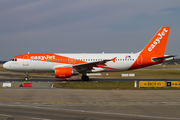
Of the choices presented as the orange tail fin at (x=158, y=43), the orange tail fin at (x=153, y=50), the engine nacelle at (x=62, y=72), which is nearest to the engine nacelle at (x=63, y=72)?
the engine nacelle at (x=62, y=72)

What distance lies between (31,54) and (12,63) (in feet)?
11.1

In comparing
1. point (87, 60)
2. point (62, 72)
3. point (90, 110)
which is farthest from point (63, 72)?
point (90, 110)

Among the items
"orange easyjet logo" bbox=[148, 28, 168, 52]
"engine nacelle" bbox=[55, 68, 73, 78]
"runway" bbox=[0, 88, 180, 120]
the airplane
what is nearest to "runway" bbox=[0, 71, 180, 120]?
"runway" bbox=[0, 88, 180, 120]

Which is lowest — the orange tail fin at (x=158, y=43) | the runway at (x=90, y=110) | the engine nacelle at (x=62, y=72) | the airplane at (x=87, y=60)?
the runway at (x=90, y=110)

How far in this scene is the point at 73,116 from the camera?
12.3 m

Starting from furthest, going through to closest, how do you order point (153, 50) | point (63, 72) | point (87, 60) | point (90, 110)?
point (153, 50) < point (87, 60) < point (63, 72) < point (90, 110)

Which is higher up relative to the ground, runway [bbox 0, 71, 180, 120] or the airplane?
the airplane

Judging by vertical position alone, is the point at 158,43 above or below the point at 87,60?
above

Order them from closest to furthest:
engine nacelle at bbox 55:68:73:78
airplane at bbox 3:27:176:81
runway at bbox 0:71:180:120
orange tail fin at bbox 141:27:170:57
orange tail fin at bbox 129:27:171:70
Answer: runway at bbox 0:71:180:120 < engine nacelle at bbox 55:68:73:78 < airplane at bbox 3:27:176:81 < orange tail fin at bbox 129:27:171:70 < orange tail fin at bbox 141:27:170:57

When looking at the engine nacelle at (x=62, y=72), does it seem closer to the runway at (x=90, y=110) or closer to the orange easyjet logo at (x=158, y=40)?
the orange easyjet logo at (x=158, y=40)

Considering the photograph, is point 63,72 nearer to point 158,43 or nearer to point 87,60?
point 87,60

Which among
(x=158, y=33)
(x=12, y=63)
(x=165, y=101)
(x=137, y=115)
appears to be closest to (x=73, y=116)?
(x=137, y=115)

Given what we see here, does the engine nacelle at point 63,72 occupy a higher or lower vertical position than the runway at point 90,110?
higher

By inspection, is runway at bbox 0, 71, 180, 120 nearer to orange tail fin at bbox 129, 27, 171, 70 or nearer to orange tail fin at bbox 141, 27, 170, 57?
orange tail fin at bbox 129, 27, 171, 70
